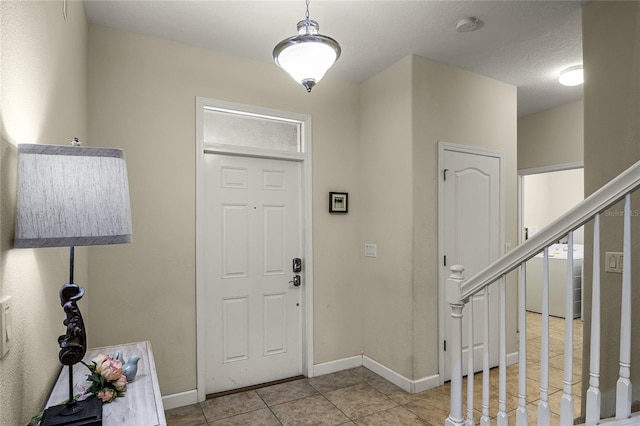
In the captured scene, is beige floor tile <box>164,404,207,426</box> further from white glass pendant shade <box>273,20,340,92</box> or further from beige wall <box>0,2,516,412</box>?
white glass pendant shade <box>273,20,340,92</box>

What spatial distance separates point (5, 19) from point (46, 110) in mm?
532

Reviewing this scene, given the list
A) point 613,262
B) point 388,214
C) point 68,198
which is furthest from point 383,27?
point 68,198

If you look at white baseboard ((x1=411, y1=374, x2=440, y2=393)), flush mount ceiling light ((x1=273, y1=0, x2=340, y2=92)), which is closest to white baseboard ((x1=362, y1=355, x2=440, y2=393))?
white baseboard ((x1=411, y1=374, x2=440, y2=393))

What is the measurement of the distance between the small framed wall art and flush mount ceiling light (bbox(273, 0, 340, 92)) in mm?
1497

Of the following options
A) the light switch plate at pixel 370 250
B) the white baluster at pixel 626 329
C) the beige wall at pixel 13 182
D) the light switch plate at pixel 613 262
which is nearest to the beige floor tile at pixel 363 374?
the light switch plate at pixel 370 250

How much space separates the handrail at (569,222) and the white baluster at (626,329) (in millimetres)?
51

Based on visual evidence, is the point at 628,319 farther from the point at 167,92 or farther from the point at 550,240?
the point at 167,92

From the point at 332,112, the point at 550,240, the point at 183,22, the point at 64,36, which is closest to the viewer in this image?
the point at 550,240

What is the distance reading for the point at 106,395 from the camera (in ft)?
4.25

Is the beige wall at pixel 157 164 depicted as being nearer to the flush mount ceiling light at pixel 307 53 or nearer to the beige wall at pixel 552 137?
the flush mount ceiling light at pixel 307 53

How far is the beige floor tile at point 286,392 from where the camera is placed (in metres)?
2.88

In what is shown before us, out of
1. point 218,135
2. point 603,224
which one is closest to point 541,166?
point 603,224

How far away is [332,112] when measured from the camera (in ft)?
11.4

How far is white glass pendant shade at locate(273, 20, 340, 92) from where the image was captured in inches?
72.0
